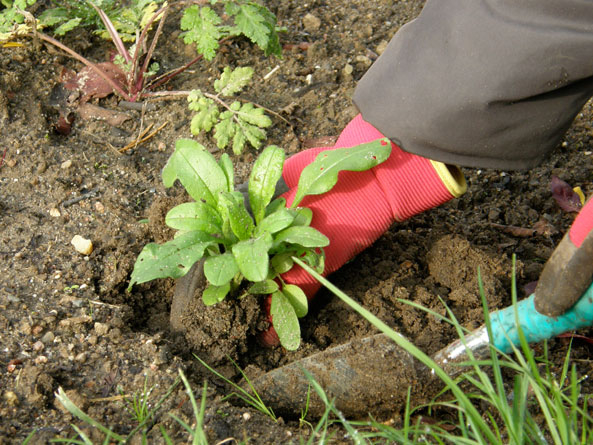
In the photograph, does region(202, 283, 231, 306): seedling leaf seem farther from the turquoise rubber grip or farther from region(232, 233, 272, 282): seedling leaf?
the turquoise rubber grip

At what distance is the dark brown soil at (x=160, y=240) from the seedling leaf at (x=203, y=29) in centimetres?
31

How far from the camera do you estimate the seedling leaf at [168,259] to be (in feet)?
5.89

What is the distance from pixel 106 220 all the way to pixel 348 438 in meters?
1.20

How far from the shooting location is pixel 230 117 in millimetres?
2625

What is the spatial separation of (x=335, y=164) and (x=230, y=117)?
31.0 inches

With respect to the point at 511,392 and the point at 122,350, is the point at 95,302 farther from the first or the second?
the point at 511,392

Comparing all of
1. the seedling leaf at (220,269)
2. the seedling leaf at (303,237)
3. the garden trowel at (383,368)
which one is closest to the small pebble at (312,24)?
the seedling leaf at (303,237)

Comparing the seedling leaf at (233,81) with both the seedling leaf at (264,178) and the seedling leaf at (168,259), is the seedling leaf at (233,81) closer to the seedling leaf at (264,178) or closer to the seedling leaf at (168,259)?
the seedling leaf at (264,178)

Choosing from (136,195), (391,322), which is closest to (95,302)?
(136,195)

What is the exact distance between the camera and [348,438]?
1.67m

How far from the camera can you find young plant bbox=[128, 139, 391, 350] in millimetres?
1826

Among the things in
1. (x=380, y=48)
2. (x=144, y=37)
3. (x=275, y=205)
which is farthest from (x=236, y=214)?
(x=380, y=48)

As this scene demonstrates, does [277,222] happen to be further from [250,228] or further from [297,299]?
[297,299]

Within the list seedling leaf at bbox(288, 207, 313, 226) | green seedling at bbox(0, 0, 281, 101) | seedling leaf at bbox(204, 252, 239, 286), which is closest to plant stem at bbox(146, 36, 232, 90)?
green seedling at bbox(0, 0, 281, 101)
